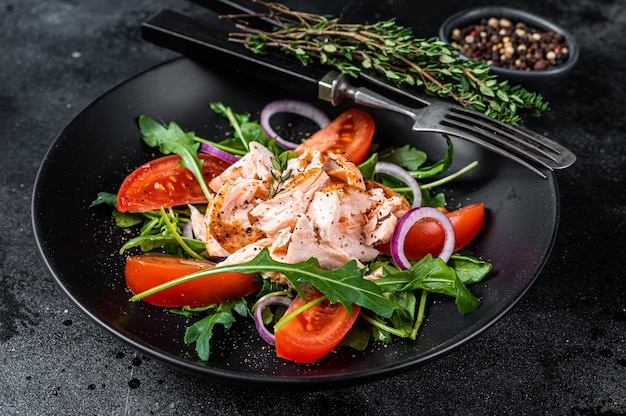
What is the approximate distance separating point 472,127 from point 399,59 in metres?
0.56

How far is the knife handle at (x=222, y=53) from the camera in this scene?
3590 millimetres

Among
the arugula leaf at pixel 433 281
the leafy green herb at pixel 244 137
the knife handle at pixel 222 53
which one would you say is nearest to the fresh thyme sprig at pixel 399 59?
the knife handle at pixel 222 53

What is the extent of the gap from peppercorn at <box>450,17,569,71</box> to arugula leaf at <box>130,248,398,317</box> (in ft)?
6.93

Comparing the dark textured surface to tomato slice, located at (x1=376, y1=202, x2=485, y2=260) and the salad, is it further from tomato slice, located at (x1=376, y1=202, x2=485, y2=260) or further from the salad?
tomato slice, located at (x1=376, y1=202, x2=485, y2=260)

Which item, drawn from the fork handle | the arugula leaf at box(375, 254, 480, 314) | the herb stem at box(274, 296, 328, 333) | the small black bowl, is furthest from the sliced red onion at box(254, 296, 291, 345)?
the small black bowl

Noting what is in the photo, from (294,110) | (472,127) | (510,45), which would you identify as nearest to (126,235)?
(294,110)

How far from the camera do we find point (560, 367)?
3051 millimetres

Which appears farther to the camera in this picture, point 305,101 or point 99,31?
point 99,31

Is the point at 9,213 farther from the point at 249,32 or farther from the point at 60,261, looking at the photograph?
the point at 249,32

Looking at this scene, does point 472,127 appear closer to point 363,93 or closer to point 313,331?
point 363,93

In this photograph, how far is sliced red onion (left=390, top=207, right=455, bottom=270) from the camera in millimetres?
2967

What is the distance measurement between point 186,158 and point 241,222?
0.55 meters

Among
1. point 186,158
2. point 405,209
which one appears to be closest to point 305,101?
point 186,158

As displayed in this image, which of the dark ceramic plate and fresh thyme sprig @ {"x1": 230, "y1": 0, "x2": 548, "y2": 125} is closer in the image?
the dark ceramic plate
